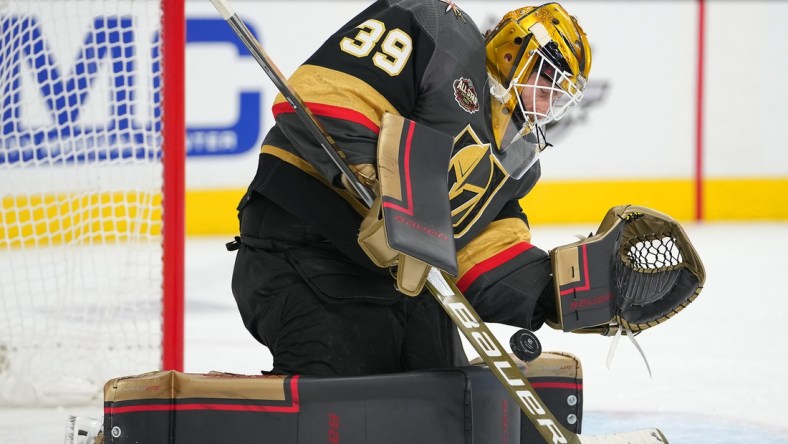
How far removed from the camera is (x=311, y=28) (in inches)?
221

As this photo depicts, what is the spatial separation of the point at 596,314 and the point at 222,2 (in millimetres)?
863

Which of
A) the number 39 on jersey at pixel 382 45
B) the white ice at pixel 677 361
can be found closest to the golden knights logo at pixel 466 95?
the number 39 on jersey at pixel 382 45

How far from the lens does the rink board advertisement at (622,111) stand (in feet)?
17.8

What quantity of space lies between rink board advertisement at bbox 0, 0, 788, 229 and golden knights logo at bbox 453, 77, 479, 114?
10.9ft

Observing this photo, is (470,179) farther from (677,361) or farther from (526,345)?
(677,361)

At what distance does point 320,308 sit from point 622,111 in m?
4.27

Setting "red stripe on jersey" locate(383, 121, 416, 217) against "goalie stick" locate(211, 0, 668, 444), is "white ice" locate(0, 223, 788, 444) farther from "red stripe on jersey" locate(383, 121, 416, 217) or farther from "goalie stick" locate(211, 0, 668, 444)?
"red stripe on jersey" locate(383, 121, 416, 217)

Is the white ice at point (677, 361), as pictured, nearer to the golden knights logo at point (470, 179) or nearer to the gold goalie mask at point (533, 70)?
the golden knights logo at point (470, 179)

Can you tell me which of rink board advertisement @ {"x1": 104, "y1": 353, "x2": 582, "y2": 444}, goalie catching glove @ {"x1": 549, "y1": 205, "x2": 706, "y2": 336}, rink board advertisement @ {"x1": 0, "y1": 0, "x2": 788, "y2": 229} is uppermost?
rink board advertisement @ {"x1": 0, "y1": 0, "x2": 788, "y2": 229}

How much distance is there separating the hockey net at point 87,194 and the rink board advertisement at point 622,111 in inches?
73.9

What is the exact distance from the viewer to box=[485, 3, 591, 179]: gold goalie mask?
2.09m

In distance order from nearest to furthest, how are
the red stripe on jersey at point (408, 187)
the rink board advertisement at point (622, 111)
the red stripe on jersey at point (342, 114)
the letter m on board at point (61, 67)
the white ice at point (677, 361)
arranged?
the red stripe on jersey at point (408, 187)
the red stripe on jersey at point (342, 114)
the white ice at point (677, 361)
the letter m on board at point (61, 67)
the rink board advertisement at point (622, 111)

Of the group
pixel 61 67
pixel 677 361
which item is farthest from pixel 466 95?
pixel 61 67

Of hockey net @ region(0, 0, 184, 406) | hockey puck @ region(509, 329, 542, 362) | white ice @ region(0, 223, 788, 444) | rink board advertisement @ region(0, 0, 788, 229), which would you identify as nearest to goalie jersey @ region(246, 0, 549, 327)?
hockey puck @ region(509, 329, 542, 362)
